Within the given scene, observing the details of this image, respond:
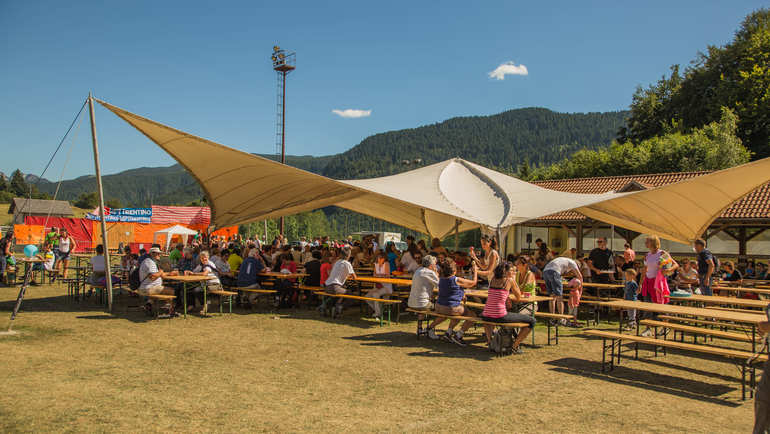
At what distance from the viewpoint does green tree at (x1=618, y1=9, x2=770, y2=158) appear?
96.8ft

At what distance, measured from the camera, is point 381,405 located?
4.20 m

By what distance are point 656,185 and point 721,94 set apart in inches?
635

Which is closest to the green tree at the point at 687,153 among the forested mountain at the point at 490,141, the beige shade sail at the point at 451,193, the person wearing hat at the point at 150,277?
the beige shade sail at the point at 451,193

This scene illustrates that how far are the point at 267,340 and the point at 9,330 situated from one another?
3439mm

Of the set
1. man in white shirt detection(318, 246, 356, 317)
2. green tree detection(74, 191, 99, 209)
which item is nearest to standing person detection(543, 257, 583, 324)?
man in white shirt detection(318, 246, 356, 317)


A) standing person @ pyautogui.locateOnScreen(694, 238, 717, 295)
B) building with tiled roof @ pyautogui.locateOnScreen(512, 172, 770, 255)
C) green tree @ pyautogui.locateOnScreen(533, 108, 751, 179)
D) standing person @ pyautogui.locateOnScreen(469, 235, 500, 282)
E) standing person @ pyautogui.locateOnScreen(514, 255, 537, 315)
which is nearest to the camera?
standing person @ pyautogui.locateOnScreen(514, 255, 537, 315)

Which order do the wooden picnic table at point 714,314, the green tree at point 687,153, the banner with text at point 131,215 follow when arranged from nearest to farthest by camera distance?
the wooden picnic table at point 714,314 < the green tree at point 687,153 < the banner with text at point 131,215

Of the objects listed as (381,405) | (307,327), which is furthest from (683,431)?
(307,327)

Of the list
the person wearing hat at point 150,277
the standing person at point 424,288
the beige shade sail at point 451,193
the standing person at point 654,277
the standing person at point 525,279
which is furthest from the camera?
the beige shade sail at point 451,193

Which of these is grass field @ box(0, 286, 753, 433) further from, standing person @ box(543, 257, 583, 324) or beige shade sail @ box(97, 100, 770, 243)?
beige shade sail @ box(97, 100, 770, 243)

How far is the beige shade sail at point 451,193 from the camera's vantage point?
30.6ft

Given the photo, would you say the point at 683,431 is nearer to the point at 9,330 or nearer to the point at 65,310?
the point at 9,330

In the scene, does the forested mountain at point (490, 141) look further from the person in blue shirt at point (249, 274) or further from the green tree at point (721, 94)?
the person in blue shirt at point (249, 274)

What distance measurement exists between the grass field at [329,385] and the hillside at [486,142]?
119 m
